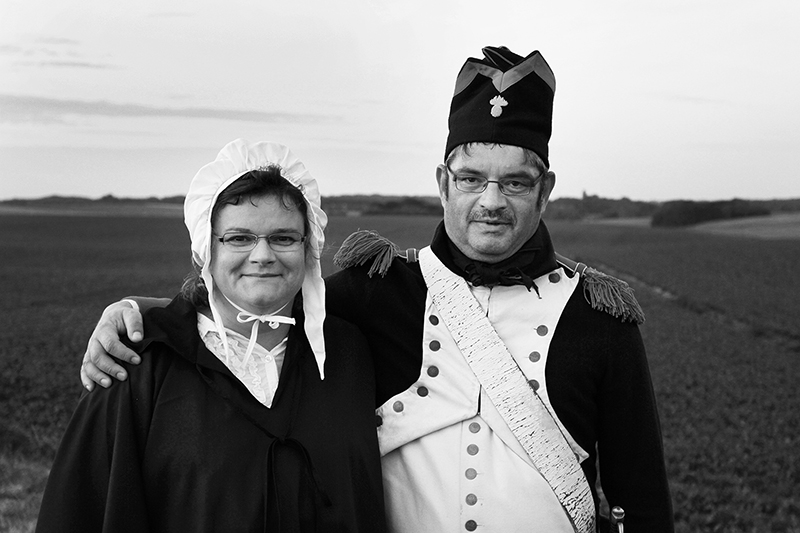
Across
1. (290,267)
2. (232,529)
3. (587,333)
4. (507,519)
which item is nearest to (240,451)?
(232,529)

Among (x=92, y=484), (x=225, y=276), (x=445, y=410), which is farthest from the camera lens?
(x=445, y=410)

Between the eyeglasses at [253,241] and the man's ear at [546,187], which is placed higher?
the man's ear at [546,187]

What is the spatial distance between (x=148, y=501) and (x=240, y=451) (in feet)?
1.08

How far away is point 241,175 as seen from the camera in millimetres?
2465

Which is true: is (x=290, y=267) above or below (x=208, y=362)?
above

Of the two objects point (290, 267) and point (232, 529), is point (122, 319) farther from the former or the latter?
point (232, 529)

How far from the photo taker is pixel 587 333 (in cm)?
279

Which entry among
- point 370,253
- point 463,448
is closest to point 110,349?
point 370,253

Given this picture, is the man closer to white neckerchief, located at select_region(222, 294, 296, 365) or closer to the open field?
white neckerchief, located at select_region(222, 294, 296, 365)

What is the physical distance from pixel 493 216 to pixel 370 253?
1.98ft

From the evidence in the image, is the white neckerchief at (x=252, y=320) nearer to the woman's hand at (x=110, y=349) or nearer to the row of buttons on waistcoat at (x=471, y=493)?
the woman's hand at (x=110, y=349)

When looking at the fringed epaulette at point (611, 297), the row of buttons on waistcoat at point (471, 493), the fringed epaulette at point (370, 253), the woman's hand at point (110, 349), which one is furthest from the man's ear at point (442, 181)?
the woman's hand at point (110, 349)

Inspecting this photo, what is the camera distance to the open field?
7.80 metres

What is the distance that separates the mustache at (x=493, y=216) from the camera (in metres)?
2.69
